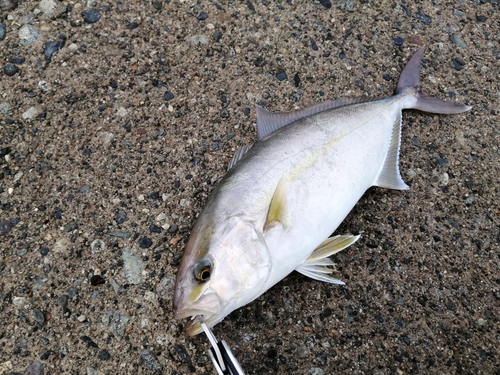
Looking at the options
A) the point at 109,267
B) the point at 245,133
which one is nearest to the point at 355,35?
the point at 245,133

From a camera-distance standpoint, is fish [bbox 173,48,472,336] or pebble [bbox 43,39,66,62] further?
pebble [bbox 43,39,66,62]

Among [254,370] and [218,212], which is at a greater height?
[218,212]

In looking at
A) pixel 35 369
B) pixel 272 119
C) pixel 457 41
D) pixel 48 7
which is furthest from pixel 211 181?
pixel 457 41

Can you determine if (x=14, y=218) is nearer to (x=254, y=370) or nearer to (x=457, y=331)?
(x=254, y=370)

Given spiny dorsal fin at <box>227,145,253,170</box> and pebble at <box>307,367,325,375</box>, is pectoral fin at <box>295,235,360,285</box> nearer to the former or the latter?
pebble at <box>307,367,325,375</box>

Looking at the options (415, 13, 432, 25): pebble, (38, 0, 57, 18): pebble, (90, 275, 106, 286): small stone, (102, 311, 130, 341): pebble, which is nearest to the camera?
(102, 311, 130, 341): pebble

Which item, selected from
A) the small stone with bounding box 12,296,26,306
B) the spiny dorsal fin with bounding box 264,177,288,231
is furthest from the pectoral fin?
the small stone with bounding box 12,296,26,306
